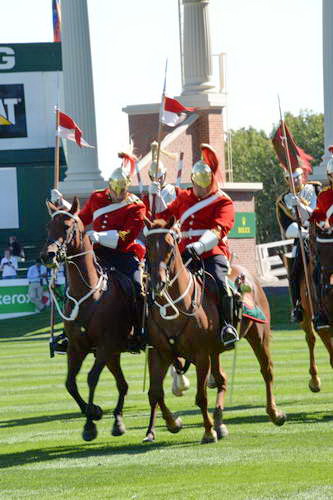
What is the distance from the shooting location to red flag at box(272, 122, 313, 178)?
19094 mm

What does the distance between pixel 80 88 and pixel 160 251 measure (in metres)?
30.0

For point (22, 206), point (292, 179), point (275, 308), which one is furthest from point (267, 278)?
point (292, 179)

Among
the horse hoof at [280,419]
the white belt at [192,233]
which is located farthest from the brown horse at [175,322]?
the white belt at [192,233]

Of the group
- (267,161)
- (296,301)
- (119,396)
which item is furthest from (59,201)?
(267,161)

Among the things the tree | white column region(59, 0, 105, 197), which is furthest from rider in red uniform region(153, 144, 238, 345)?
the tree

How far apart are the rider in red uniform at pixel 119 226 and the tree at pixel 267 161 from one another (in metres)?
82.9

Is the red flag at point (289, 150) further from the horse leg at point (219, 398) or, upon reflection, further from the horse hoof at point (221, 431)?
the horse hoof at point (221, 431)

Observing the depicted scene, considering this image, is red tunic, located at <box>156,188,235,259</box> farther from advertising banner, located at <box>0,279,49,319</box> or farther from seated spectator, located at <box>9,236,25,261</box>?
seated spectator, located at <box>9,236,25,261</box>

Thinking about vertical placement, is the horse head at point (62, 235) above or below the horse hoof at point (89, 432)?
above

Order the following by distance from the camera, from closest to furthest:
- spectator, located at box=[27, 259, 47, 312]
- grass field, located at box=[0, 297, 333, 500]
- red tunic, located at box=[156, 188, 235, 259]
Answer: grass field, located at box=[0, 297, 333, 500], red tunic, located at box=[156, 188, 235, 259], spectator, located at box=[27, 259, 47, 312]

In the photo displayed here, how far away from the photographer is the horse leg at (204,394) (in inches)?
594

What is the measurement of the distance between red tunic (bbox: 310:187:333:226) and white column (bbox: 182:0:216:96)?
27439 mm

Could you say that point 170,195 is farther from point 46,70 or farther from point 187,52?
point 46,70

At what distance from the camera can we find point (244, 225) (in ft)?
147
